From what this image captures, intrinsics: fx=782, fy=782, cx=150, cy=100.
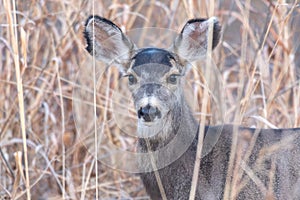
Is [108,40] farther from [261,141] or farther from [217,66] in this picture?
[217,66]

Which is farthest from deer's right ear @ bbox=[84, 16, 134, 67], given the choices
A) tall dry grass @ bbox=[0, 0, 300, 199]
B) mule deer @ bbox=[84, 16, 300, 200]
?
tall dry grass @ bbox=[0, 0, 300, 199]

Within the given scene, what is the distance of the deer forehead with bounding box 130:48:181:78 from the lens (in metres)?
4.29

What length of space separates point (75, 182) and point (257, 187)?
1926mm

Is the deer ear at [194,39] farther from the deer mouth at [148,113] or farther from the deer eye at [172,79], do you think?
the deer mouth at [148,113]

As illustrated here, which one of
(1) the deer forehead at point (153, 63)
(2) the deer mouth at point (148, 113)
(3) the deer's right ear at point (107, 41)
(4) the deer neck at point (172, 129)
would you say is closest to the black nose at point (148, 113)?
(2) the deer mouth at point (148, 113)

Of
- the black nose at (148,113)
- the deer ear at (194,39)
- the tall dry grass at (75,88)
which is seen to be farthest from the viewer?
the tall dry grass at (75,88)

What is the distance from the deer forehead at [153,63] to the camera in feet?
14.1

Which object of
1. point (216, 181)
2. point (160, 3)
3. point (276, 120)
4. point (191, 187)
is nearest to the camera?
point (191, 187)

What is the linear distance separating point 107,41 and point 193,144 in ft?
2.69

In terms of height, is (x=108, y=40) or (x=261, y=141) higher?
(x=108, y=40)

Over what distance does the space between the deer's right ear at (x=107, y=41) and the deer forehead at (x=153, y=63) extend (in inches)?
6.5

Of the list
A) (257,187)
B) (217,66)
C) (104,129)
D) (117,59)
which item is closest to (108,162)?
(104,129)

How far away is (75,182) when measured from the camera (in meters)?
5.79

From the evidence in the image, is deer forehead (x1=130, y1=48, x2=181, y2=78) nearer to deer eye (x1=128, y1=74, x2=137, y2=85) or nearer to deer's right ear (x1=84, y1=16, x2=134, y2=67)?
deer eye (x1=128, y1=74, x2=137, y2=85)
